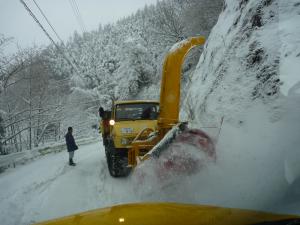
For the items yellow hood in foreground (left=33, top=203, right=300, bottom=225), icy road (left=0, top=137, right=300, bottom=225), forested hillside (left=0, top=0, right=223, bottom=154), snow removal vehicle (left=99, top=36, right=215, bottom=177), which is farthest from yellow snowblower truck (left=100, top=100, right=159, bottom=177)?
forested hillside (left=0, top=0, right=223, bottom=154)

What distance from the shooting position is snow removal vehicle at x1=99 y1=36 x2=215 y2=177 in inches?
202

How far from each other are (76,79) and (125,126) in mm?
35737

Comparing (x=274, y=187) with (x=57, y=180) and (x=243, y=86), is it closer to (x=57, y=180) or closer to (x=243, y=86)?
(x=243, y=86)

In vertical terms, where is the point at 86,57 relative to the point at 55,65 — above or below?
above

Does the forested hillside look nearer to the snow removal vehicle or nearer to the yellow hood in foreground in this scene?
the snow removal vehicle

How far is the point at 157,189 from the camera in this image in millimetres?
5016

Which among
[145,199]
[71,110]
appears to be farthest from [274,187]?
[71,110]

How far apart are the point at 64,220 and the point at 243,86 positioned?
129 inches

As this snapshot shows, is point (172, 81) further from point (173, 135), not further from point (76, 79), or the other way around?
point (76, 79)

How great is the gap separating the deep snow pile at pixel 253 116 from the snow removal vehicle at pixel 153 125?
350 millimetres

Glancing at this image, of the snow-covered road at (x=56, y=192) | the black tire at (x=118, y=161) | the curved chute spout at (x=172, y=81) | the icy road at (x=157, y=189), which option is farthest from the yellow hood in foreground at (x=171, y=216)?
the black tire at (x=118, y=161)

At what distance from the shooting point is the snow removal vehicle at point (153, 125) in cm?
514

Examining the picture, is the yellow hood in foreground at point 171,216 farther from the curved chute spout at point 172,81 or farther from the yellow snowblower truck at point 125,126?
the yellow snowblower truck at point 125,126

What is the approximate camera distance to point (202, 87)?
6.41 m
